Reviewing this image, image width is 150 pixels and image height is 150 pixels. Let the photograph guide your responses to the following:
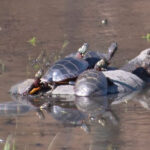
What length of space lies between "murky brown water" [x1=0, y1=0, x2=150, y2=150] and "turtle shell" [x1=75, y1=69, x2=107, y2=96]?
0.59 meters

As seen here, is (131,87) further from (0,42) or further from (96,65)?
(0,42)

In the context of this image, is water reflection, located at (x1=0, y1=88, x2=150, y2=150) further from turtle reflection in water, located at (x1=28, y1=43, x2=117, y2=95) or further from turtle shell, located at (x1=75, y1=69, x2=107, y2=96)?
turtle reflection in water, located at (x1=28, y1=43, x2=117, y2=95)

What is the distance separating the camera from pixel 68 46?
51.3 ft

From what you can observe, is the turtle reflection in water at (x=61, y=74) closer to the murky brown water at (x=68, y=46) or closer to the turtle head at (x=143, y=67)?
the murky brown water at (x=68, y=46)

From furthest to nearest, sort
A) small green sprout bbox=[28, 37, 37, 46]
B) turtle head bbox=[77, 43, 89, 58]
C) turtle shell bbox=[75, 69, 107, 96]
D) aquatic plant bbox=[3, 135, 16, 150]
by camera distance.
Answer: small green sprout bbox=[28, 37, 37, 46] → turtle head bbox=[77, 43, 89, 58] → turtle shell bbox=[75, 69, 107, 96] → aquatic plant bbox=[3, 135, 16, 150]

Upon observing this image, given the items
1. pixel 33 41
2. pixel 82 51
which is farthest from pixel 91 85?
pixel 33 41

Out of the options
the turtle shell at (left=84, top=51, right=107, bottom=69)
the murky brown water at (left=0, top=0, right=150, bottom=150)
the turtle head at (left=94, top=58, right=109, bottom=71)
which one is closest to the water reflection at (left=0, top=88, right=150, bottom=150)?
the murky brown water at (left=0, top=0, right=150, bottom=150)

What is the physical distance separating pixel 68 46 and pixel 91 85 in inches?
186

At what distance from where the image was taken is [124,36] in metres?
16.9

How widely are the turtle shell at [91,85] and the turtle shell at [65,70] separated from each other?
311 mm

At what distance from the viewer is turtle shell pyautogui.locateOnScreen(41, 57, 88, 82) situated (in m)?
11.3

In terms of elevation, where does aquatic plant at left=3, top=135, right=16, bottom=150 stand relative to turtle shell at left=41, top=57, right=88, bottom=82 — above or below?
above

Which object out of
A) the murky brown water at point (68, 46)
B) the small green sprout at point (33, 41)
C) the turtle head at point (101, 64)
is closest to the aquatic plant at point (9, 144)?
the murky brown water at point (68, 46)

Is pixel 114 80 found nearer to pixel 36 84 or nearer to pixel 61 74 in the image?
pixel 61 74
